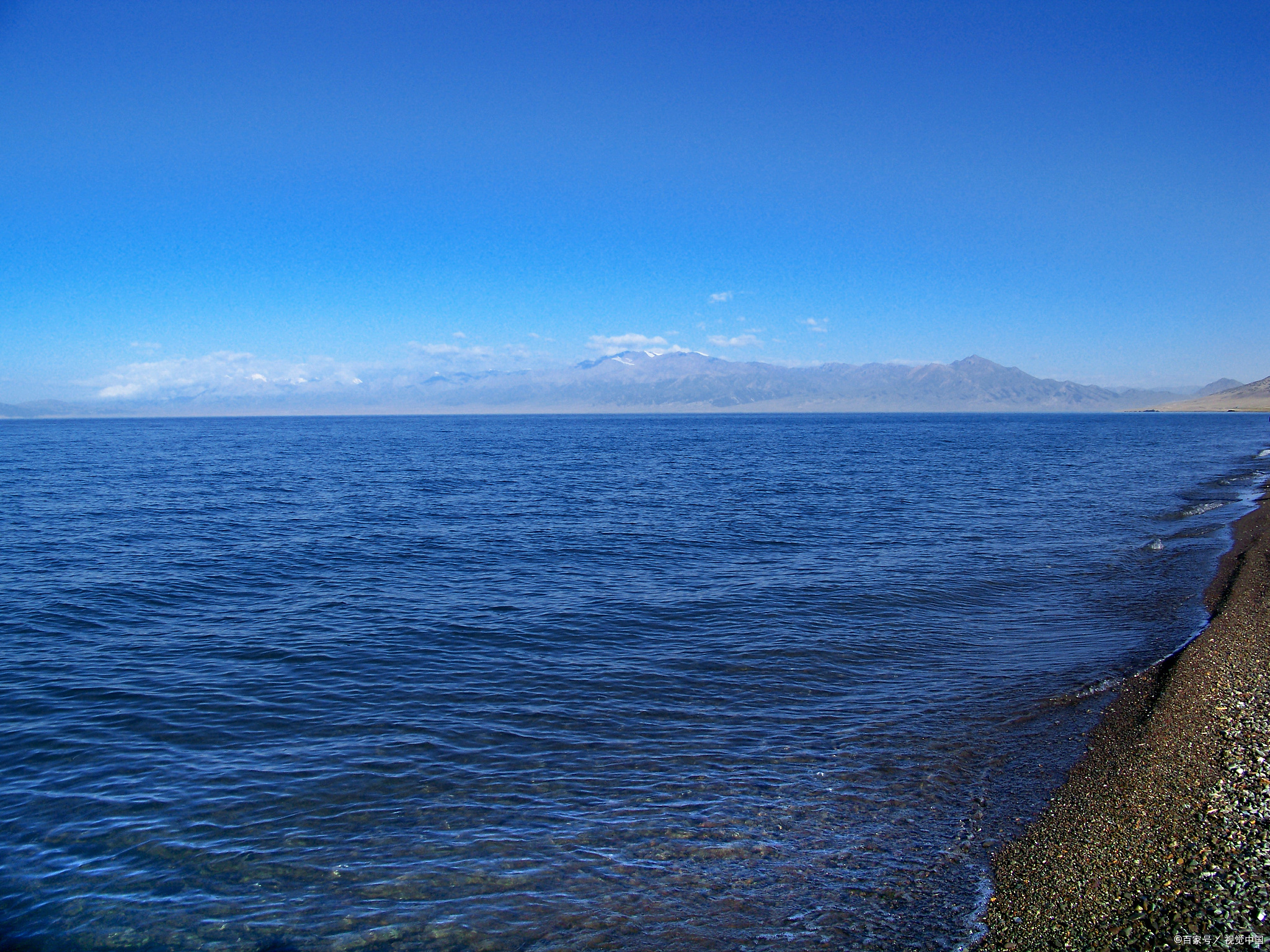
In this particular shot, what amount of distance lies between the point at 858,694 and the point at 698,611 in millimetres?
6781

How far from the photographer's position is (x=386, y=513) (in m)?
41.4

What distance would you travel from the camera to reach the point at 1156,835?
9.12 meters

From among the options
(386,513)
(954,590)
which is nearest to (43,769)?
(954,590)

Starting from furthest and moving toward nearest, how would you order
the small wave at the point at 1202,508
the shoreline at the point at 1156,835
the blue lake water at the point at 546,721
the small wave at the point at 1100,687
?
the small wave at the point at 1202,508 → the small wave at the point at 1100,687 → the blue lake water at the point at 546,721 → the shoreline at the point at 1156,835

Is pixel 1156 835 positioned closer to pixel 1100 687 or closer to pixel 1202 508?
pixel 1100 687

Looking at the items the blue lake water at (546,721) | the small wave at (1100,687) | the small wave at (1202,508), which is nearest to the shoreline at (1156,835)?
the small wave at (1100,687)

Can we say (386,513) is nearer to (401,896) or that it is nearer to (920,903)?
(401,896)

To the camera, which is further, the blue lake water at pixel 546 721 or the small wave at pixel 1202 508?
the small wave at pixel 1202 508

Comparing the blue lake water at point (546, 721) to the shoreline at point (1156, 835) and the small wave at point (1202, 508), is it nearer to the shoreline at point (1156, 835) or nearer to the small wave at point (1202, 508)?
the shoreline at point (1156, 835)

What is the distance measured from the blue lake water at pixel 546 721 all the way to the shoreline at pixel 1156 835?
0.54m

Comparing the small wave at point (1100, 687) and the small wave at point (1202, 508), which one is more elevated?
the small wave at point (1202, 508)

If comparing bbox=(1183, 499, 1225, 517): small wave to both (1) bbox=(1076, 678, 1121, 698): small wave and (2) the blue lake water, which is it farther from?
(1) bbox=(1076, 678, 1121, 698): small wave

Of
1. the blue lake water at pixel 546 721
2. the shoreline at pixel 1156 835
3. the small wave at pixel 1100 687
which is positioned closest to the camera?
the shoreline at pixel 1156 835

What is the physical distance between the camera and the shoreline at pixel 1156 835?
7609mm
